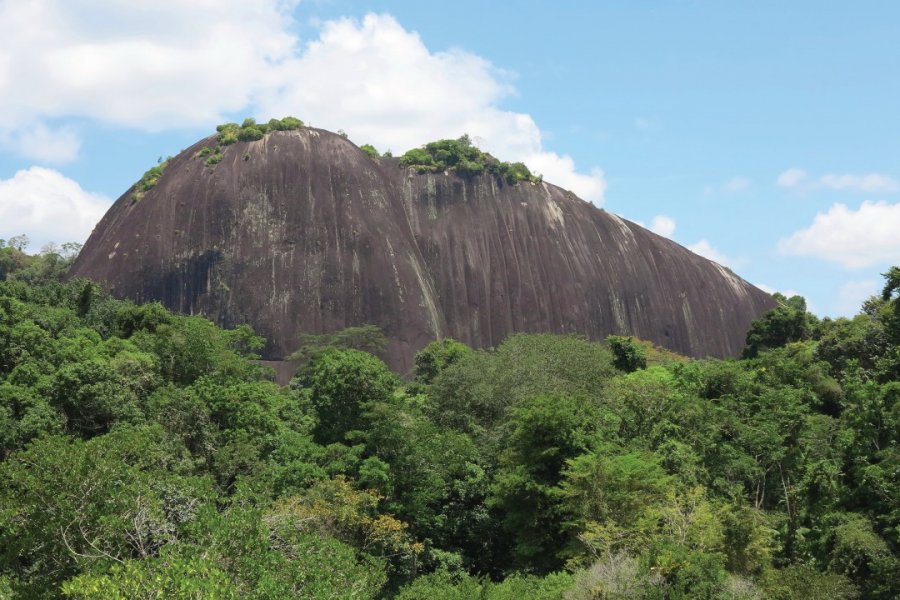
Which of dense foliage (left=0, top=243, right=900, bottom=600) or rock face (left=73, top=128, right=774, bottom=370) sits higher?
rock face (left=73, top=128, right=774, bottom=370)

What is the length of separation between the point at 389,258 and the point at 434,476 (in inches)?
1295

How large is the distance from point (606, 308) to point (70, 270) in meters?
35.5

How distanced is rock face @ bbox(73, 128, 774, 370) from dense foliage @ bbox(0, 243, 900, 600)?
19.1m

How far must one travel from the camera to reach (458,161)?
2581 inches

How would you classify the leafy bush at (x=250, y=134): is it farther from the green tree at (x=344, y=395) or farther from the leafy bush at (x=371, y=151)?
the green tree at (x=344, y=395)

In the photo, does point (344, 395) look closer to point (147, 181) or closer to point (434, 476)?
point (434, 476)

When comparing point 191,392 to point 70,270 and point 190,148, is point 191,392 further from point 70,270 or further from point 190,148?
point 190,148

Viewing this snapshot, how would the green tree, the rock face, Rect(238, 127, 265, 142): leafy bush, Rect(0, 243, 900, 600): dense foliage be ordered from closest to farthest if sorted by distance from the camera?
Rect(0, 243, 900, 600): dense foliage
the green tree
the rock face
Rect(238, 127, 265, 142): leafy bush

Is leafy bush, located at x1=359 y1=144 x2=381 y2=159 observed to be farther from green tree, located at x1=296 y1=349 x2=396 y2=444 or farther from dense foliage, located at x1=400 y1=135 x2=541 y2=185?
green tree, located at x1=296 y1=349 x2=396 y2=444

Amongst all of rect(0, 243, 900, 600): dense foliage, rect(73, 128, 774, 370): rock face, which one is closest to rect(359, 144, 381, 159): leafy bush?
rect(73, 128, 774, 370): rock face

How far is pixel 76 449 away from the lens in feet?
57.2

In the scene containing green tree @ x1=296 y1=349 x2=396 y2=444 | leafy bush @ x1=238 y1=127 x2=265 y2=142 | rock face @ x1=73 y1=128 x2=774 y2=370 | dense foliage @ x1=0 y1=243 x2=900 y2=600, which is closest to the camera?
dense foliage @ x1=0 y1=243 x2=900 y2=600

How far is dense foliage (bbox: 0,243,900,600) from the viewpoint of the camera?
52.7ft

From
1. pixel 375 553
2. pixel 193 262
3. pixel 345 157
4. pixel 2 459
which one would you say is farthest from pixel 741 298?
pixel 2 459
